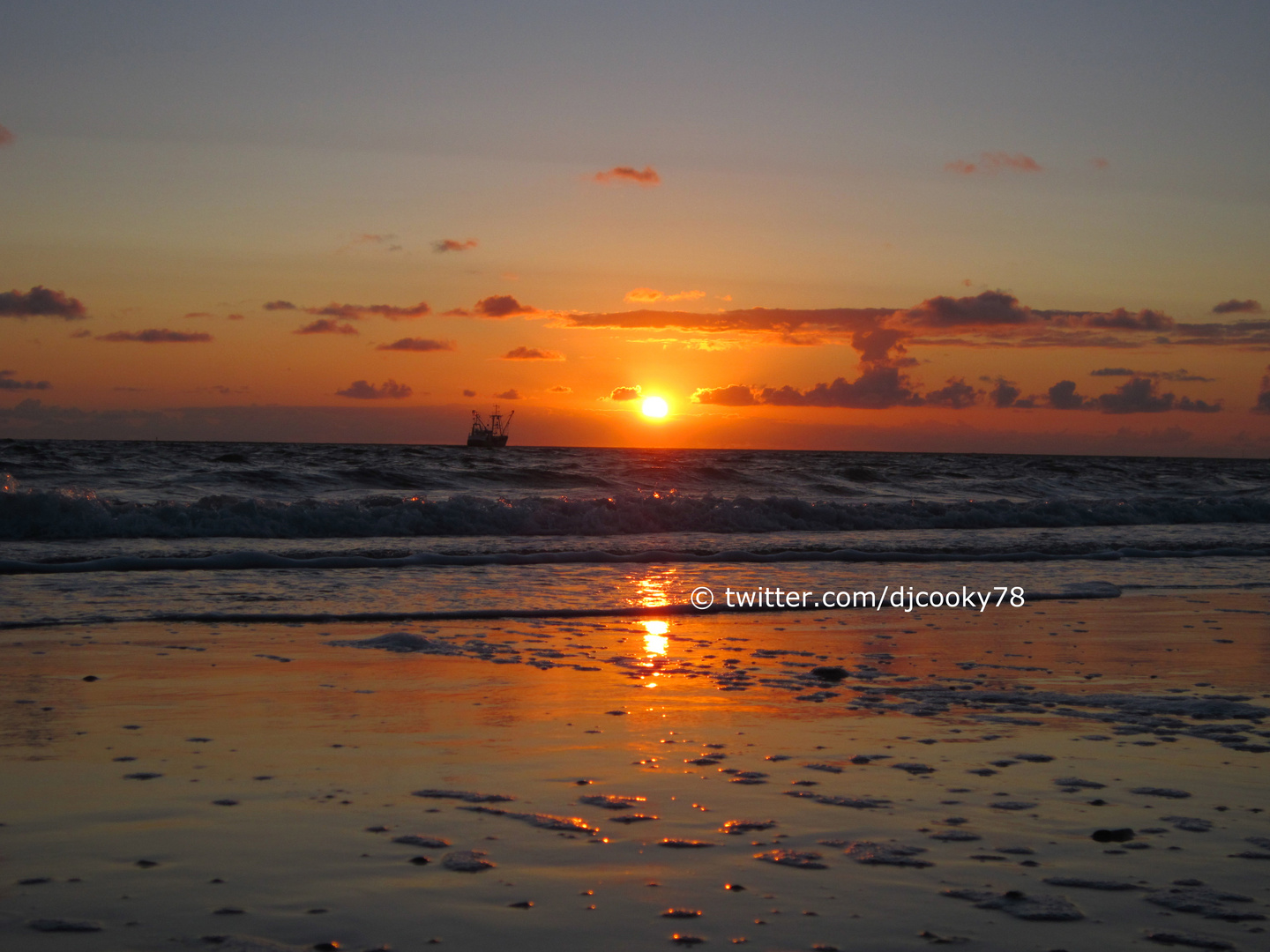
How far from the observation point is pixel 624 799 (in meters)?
4.65

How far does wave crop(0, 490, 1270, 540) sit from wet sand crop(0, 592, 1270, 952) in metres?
11.2

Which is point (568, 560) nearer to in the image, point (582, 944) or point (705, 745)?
point (705, 745)

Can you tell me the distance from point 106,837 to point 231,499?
57.3ft

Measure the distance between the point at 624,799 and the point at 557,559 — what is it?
11131 mm

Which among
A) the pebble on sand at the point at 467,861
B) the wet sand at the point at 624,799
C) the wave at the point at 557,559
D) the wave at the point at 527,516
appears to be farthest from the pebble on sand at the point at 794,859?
the wave at the point at 527,516

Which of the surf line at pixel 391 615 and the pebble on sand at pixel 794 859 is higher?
the pebble on sand at pixel 794 859

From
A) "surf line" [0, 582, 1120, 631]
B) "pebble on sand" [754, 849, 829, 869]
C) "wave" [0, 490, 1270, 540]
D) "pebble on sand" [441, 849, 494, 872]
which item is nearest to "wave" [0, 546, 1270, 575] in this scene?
"surf line" [0, 582, 1120, 631]

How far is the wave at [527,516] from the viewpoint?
18516mm

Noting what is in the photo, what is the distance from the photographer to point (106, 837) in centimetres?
411

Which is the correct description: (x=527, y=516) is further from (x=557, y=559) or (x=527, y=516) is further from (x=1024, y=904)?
(x=1024, y=904)

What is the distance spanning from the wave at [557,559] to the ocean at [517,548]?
0.05m

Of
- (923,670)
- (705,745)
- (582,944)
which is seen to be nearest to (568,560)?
(923,670)

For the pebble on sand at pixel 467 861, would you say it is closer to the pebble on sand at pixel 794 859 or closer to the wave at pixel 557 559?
the pebble on sand at pixel 794 859

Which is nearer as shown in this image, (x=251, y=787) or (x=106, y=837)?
(x=106, y=837)
